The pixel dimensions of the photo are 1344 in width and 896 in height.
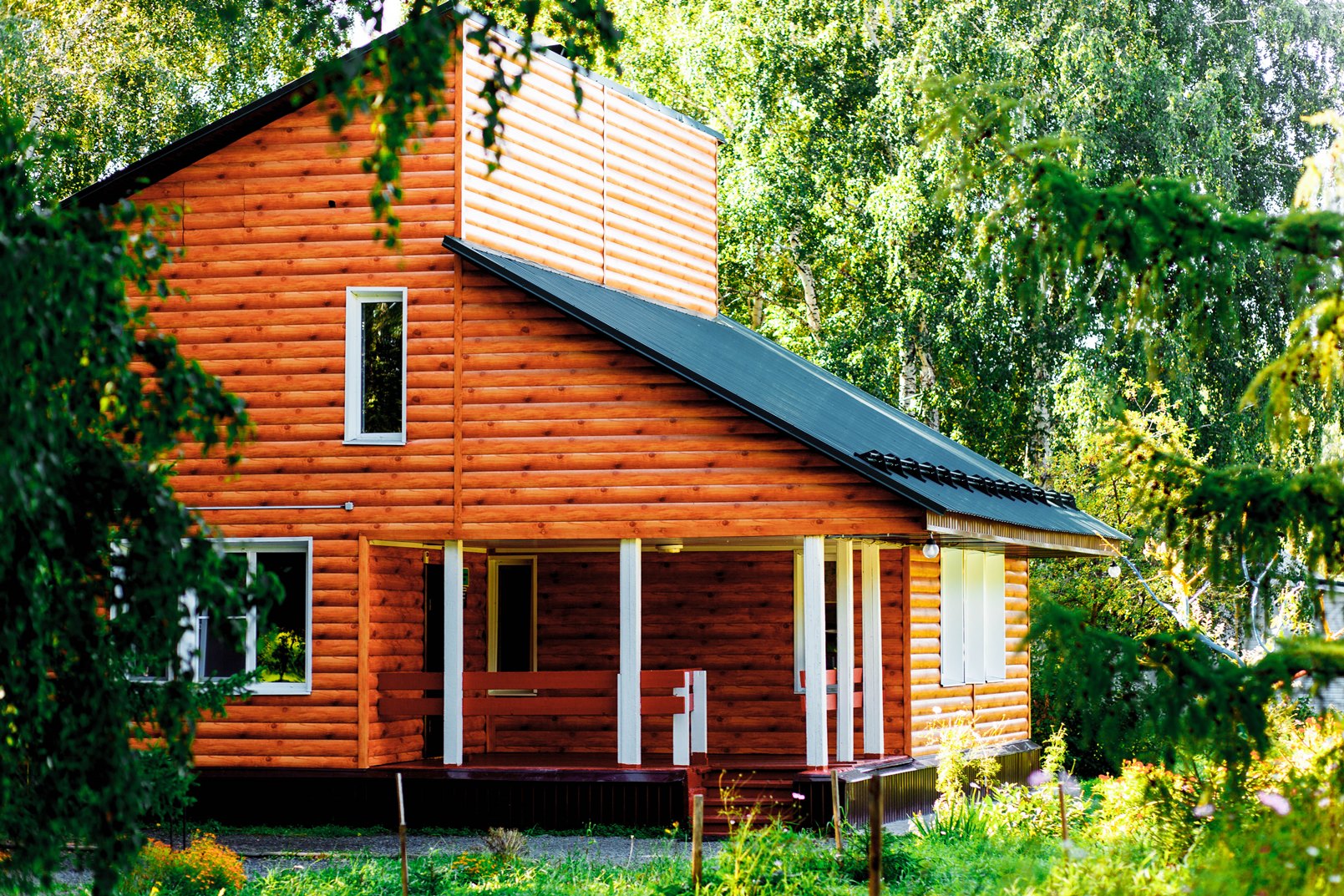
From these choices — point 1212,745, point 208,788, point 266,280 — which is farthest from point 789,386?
point 1212,745

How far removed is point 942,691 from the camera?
17.3 meters

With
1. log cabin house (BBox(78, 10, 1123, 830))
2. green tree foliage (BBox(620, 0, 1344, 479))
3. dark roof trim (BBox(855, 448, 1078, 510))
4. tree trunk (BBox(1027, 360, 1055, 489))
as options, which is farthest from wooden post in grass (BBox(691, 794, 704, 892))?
tree trunk (BBox(1027, 360, 1055, 489))

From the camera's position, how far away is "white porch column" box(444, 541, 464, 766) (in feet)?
48.9

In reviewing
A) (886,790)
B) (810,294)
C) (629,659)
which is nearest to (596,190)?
(629,659)

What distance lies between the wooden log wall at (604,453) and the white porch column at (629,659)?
11.3 inches

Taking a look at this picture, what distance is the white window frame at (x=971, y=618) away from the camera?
17281 millimetres

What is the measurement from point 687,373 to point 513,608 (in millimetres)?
5493

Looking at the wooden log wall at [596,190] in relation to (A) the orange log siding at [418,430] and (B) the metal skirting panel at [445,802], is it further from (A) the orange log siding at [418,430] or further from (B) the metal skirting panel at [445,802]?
(B) the metal skirting panel at [445,802]

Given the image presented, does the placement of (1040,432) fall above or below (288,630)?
above

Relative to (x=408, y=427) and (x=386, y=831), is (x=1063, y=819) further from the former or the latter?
(x=408, y=427)

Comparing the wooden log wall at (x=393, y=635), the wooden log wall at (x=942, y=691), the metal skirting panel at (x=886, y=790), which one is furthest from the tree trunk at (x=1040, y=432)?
the wooden log wall at (x=393, y=635)

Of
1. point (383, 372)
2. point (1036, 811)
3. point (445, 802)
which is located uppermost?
point (383, 372)

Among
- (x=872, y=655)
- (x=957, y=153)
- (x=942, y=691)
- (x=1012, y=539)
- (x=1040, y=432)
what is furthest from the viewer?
(x=1040, y=432)

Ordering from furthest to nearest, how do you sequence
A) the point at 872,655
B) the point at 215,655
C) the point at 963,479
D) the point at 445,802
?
the point at 872,655 < the point at 963,479 < the point at 215,655 < the point at 445,802
